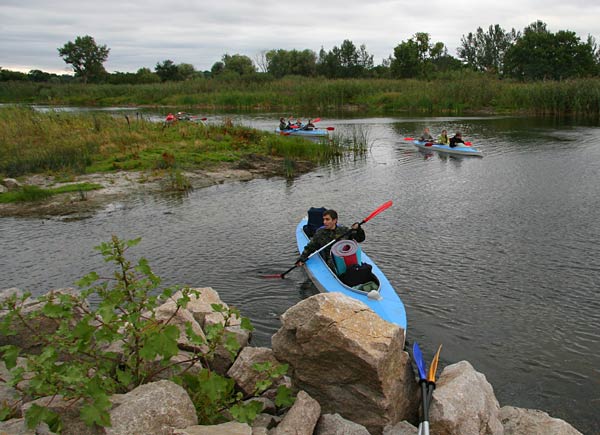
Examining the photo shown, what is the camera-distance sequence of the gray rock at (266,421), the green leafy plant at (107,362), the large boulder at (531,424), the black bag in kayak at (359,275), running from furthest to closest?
the black bag in kayak at (359,275)
the large boulder at (531,424)
the gray rock at (266,421)
the green leafy plant at (107,362)

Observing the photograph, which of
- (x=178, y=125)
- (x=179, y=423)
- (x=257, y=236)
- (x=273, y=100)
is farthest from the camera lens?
(x=273, y=100)

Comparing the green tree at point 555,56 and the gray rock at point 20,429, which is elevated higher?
the green tree at point 555,56

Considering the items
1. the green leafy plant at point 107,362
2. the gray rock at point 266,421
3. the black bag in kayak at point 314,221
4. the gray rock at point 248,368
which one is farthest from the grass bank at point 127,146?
the gray rock at point 266,421

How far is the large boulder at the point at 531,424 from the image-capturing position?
490 centimetres

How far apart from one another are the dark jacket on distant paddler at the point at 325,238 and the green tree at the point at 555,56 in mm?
63991

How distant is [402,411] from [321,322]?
123cm

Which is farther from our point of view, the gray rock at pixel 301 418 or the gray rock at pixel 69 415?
the gray rock at pixel 301 418

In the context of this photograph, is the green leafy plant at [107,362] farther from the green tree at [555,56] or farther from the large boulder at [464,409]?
the green tree at [555,56]

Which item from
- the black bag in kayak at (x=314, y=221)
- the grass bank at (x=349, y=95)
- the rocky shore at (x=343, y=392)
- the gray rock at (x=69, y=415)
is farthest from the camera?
the grass bank at (x=349, y=95)

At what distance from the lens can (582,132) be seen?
92.9 feet

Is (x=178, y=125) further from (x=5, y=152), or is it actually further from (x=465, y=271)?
(x=465, y=271)

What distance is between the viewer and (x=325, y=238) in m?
9.66

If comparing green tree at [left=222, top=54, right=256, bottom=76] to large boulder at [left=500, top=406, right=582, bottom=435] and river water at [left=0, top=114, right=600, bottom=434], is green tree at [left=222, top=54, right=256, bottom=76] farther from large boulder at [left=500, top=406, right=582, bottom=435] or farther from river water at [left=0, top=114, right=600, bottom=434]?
large boulder at [left=500, top=406, right=582, bottom=435]

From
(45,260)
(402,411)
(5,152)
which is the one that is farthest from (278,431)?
(5,152)
